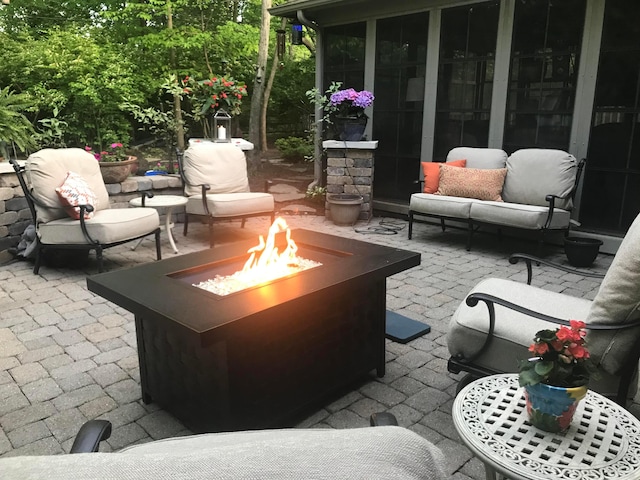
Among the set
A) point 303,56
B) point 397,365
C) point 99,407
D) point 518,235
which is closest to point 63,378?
point 99,407

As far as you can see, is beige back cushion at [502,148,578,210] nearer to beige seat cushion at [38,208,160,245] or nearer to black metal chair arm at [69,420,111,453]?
beige seat cushion at [38,208,160,245]

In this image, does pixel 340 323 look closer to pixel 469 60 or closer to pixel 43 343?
pixel 43 343

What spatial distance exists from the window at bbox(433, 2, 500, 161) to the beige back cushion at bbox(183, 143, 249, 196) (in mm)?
2467

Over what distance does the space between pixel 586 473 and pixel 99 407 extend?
79.1 inches

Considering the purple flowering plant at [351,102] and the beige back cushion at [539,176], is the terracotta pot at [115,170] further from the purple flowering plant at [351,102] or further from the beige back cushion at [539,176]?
the beige back cushion at [539,176]

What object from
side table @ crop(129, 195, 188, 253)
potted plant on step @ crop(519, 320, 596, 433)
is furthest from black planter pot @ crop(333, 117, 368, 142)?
potted plant on step @ crop(519, 320, 596, 433)

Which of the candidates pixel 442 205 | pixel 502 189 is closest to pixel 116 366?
pixel 442 205

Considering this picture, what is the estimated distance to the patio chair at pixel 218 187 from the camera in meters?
5.22

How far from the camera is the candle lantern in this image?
6559mm

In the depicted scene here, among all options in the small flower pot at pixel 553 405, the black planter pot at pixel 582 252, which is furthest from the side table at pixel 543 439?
the black planter pot at pixel 582 252

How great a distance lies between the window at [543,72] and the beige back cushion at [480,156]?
372 mm

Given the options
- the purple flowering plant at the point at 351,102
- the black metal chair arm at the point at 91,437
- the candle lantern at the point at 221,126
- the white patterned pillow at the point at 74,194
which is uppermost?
the purple flowering plant at the point at 351,102

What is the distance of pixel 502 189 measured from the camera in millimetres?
5430

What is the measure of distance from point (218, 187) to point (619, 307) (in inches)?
173
